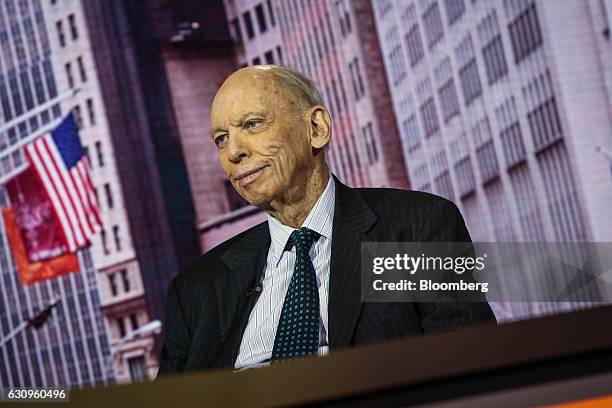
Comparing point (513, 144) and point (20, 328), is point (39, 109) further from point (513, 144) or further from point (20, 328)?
point (513, 144)

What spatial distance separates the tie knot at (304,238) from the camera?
1.41 metres

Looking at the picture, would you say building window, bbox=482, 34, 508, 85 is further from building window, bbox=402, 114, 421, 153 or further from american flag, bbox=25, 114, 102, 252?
american flag, bbox=25, 114, 102, 252

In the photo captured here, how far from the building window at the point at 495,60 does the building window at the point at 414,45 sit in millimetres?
291

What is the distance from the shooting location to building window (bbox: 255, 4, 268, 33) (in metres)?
4.07

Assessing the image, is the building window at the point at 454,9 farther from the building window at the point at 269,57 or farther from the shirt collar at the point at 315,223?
the shirt collar at the point at 315,223

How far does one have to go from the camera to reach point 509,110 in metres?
3.44

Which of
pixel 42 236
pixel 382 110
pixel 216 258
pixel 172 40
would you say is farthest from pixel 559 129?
pixel 42 236

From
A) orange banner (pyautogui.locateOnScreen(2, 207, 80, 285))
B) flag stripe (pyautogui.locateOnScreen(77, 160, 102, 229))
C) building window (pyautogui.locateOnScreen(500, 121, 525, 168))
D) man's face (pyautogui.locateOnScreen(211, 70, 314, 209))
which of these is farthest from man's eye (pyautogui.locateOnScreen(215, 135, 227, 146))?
orange banner (pyautogui.locateOnScreen(2, 207, 80, 285))

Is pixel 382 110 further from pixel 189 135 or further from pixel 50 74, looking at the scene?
pixel 50 74

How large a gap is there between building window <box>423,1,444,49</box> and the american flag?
160 centimetres

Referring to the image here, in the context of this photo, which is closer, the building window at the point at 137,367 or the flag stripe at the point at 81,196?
the building window at the point at 137,367

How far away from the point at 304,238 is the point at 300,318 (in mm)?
138

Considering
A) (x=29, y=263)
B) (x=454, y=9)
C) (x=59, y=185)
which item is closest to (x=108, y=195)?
(x=59, y=185)

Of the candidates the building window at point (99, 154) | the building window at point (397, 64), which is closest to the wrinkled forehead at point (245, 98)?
the building window at point (397, 64)
